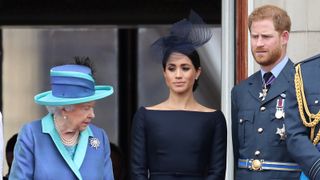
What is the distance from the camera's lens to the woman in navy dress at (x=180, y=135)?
5551mm

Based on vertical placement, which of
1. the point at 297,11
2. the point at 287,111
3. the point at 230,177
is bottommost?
the point at 230,177

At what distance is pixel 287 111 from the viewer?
4969 mm

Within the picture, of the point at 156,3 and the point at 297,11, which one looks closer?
the point at 297,11

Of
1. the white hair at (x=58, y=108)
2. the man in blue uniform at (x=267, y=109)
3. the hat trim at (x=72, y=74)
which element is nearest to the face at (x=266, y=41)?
the man in blue uniform at (x=267, y=109)

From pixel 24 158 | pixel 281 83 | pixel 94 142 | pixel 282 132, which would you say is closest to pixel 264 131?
pixel 282 132

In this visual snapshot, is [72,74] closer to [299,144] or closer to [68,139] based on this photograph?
[68,139]

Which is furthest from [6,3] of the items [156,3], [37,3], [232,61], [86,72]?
[86,72]

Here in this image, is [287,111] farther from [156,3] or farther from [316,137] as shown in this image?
[156,3]

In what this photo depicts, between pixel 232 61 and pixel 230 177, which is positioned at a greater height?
pixel 232 61

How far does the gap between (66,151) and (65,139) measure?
6 centimetres

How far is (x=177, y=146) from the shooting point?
5.56m

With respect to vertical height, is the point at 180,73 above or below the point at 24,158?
above

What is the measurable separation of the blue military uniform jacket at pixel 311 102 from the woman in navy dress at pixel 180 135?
0.77 meters

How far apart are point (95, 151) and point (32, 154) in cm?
29
